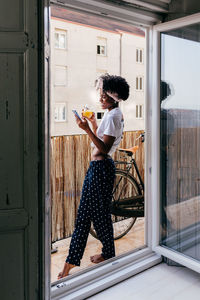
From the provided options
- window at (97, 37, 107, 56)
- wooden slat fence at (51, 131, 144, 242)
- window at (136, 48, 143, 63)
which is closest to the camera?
wooden slat fence at (51, 131, 144, 242)

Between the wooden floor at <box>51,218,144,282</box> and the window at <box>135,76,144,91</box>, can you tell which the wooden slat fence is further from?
the window at <box>135,76,144,91</box>

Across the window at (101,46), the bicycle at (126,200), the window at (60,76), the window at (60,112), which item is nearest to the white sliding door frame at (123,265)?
the bicycle at (126,200)

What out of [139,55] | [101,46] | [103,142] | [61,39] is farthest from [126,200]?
[139,55]

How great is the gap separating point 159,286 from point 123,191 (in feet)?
4.93

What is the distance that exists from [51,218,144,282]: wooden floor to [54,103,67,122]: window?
5.29m

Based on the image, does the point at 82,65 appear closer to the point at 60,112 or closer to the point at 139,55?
the point at 139,55

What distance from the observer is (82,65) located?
11.0 m

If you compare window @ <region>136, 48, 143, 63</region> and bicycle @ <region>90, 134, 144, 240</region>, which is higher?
window @ <region>136, 48, 143, 63</region>

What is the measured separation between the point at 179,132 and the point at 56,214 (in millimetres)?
1631

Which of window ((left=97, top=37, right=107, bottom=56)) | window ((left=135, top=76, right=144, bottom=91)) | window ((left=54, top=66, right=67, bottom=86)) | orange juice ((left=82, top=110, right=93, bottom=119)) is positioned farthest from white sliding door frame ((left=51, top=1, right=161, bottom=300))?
window ((left=135, top=76, right=144, bottom=91))

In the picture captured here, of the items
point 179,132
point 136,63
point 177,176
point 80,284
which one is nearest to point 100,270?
point 80,284

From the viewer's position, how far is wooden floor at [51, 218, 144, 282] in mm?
2877

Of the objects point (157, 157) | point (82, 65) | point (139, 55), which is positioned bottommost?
point (157, 157)

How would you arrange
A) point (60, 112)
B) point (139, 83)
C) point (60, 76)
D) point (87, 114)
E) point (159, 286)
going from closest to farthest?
1. point (159, 286)
2. point (87, 114)
3. point (60, 76)
4. point (60, 112)
5. point (139, 83)
